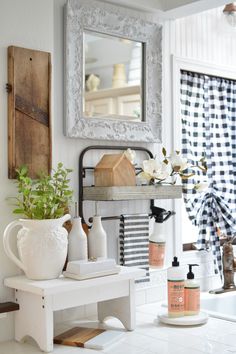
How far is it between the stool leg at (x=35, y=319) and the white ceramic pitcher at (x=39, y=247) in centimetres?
10

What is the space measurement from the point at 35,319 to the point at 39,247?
0.89 feet

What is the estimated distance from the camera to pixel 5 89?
2299 mm

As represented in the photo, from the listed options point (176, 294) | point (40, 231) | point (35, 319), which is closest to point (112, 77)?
point (40, 231)

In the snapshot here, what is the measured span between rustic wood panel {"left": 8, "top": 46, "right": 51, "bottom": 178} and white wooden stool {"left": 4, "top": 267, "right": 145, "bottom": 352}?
0.47m

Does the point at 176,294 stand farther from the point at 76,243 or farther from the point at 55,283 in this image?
the point at 55,283

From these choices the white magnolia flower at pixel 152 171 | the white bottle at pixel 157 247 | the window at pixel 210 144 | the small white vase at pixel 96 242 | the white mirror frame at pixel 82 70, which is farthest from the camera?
the window at pixel 210 144

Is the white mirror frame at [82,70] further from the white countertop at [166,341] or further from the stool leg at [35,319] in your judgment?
the white countertop at [166,341]

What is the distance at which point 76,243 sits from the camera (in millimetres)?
2355

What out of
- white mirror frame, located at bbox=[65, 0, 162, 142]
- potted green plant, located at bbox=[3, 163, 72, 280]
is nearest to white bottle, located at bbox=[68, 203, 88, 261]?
potted green plant, located at bbox=[3, 163, 72, 280]

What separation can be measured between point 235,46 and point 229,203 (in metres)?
0.99

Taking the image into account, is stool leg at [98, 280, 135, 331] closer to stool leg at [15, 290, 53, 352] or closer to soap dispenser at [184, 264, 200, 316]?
soap dispenser at [184, 264, 200, 316]

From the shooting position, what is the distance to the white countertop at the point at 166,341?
211 centimetres

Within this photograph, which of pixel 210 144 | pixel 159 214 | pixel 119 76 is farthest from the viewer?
pixel 210 144

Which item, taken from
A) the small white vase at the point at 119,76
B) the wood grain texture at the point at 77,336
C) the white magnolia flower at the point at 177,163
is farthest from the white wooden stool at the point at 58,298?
the small white vase at the point at 119,76
